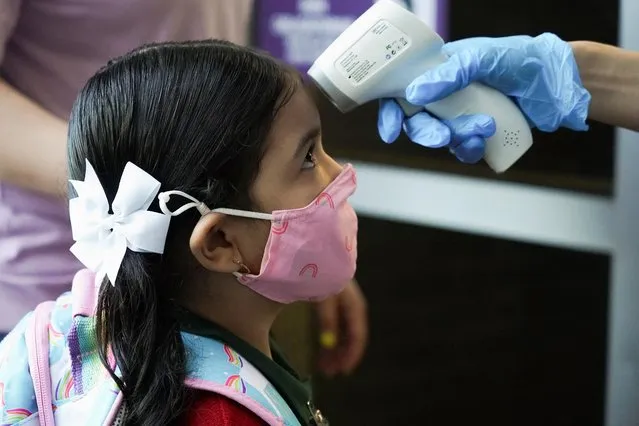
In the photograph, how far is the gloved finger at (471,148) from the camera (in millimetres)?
983

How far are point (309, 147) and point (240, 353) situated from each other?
0.79 ft

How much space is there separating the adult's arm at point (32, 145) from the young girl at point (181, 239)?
0.06 metres

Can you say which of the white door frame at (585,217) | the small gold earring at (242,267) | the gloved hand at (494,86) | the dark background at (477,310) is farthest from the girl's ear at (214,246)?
the dark background at (477,310)

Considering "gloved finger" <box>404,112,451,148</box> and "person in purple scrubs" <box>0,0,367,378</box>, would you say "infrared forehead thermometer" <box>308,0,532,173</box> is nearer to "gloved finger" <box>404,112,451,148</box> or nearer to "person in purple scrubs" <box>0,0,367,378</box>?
"gloved finger" <box>404,112,451,148</box>

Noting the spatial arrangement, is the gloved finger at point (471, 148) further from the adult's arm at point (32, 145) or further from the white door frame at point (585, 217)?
the white door frame at point (585, 217)

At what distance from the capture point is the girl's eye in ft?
3.39

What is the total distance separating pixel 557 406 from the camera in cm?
233

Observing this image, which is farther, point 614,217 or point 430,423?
point 430,423

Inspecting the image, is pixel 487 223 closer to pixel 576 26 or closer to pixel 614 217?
pixel 614 217

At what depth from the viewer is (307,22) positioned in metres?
2.10

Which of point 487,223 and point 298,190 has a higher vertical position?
point 298,190

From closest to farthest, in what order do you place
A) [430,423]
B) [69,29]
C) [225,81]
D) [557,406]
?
1. [225,81]
2. [69,29]
3. [557,406]
4. [430,423]

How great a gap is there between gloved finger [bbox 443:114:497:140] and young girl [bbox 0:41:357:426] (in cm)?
15

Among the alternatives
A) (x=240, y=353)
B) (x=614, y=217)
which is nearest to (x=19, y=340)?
(x=240, y=353)
